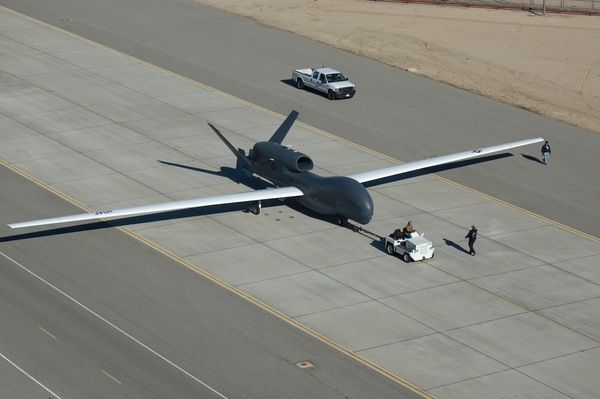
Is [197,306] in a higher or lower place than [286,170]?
lower

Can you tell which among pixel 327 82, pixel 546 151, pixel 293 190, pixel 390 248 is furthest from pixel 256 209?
pixel 327 82

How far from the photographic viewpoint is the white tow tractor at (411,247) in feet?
149

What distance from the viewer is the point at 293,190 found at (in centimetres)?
4912

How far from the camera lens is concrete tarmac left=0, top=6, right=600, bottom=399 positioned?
38906 mm

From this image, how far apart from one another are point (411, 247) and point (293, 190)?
6.63 metres

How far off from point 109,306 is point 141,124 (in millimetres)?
22284

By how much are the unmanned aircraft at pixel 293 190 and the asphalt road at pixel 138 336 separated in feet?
5.77

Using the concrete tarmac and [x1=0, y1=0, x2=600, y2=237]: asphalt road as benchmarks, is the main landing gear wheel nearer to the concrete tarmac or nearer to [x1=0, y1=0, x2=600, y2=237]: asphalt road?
the concrete tarmac

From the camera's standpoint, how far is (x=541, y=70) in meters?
75.8

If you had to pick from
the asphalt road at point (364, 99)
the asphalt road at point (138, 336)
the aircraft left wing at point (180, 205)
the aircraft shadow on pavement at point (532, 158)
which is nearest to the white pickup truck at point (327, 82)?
the asphalt road at point (364, 99)

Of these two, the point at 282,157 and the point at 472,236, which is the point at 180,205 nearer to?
the point at 282,157

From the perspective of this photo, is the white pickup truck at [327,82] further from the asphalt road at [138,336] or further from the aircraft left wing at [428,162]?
the asphalt road at [138,336]

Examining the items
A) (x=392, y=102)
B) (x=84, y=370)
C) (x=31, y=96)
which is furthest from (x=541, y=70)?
(x=84, y=370)

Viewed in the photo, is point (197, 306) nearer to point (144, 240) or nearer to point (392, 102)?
point (144, 240)
